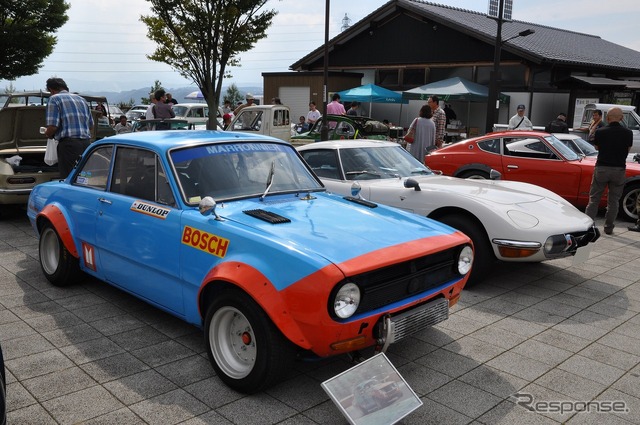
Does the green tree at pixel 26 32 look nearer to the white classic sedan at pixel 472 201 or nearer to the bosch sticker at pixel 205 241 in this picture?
the white classic sedan at pixel 472 201

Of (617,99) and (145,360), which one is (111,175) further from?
(617,99)

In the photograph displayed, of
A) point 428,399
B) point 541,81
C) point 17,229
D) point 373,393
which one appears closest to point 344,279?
point 373,393

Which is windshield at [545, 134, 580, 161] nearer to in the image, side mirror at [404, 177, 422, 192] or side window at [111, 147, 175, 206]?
side mirror at [404, 177, 422, 192]

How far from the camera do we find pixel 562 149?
30.4 ft

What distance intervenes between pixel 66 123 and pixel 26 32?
26.1 meters

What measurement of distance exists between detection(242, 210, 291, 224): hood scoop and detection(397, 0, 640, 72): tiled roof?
18262mm

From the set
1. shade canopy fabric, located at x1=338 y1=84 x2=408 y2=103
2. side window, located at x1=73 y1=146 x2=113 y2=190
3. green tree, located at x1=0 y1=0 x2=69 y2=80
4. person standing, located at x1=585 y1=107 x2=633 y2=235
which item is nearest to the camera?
side window, located at x1=73 y1=146 x2=113 y2=190

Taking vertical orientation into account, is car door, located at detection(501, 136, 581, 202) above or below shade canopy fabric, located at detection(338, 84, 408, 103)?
below

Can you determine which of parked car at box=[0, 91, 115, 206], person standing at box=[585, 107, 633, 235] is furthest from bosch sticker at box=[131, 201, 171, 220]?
person standing at box=[585, 107, 633, 235]

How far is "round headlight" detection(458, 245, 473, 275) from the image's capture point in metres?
3.86

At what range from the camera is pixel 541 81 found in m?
20.9

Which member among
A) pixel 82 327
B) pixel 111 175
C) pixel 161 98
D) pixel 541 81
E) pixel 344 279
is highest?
pixel 541 81

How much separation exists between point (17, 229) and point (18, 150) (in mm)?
1363

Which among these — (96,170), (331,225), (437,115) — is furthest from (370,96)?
(331,225)
